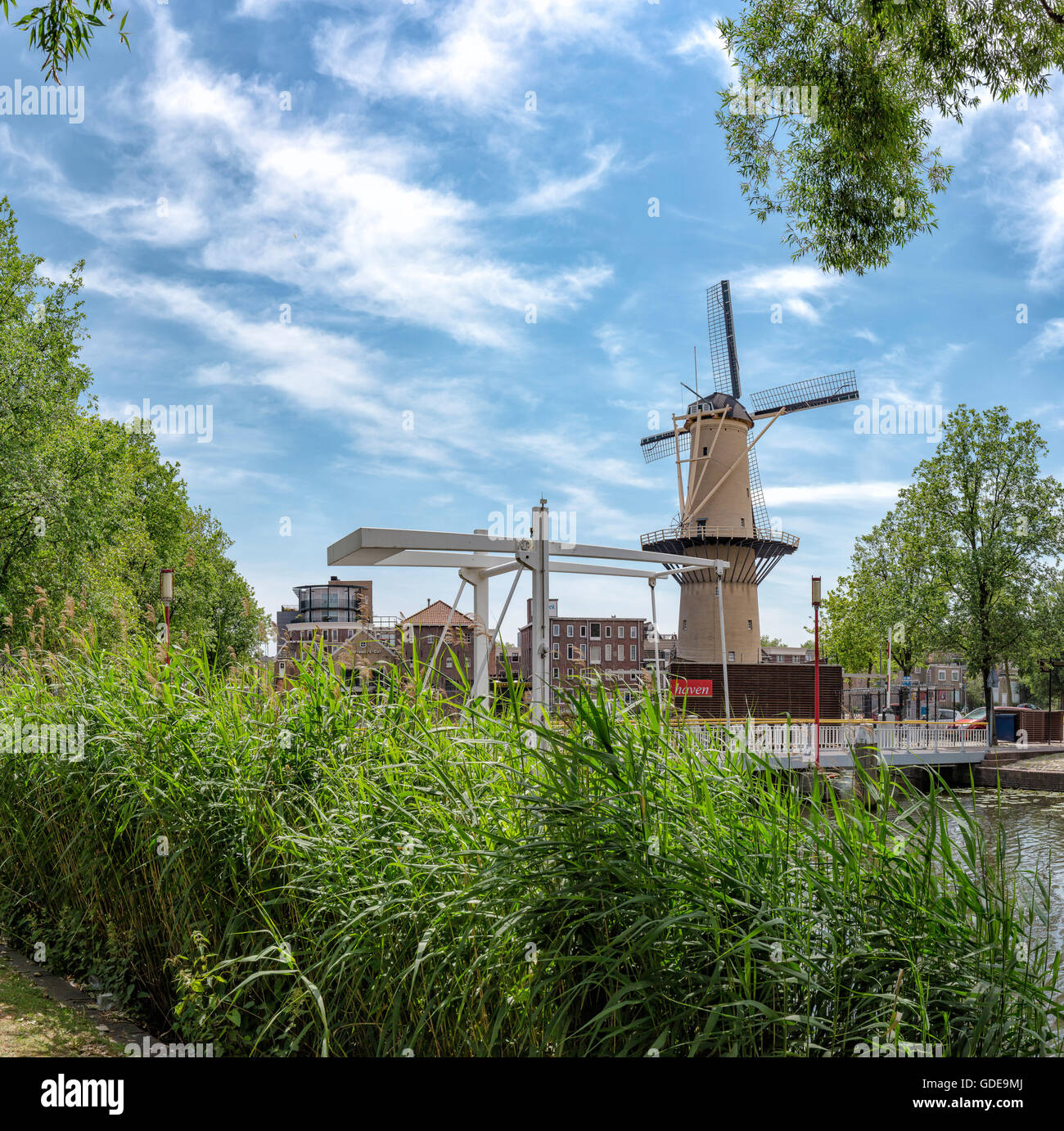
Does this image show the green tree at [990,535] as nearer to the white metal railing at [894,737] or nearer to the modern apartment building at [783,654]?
the white metal railing at [894,737]

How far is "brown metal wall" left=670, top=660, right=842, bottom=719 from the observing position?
29078 millimetres

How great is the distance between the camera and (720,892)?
2.66 metres

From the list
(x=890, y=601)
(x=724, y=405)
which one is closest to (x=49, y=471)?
(x=724, y=405)

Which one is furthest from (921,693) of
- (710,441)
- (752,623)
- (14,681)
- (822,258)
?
(14,681)

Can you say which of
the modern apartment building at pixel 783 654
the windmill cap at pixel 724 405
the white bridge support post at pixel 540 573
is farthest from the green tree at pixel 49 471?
the modern apartment building at pixel 783 654

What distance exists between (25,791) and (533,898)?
451 centimetres

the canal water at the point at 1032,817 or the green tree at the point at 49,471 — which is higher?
the green tree at the point at 49,471

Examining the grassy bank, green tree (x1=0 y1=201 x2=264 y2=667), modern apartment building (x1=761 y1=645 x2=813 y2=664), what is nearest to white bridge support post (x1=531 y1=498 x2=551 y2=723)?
the grassy bank

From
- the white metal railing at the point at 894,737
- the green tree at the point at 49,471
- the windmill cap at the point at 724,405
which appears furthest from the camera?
the windmill cap at the point at 724,405

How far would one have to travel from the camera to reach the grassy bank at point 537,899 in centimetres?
257

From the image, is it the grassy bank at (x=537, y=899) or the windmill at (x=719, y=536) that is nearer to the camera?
the grassy bank at (x=537, y=899)

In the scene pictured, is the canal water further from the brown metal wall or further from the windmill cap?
the windmill cap

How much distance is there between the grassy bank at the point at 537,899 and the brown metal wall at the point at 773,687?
25154 mm

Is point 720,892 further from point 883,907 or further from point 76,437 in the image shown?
point 76,437
